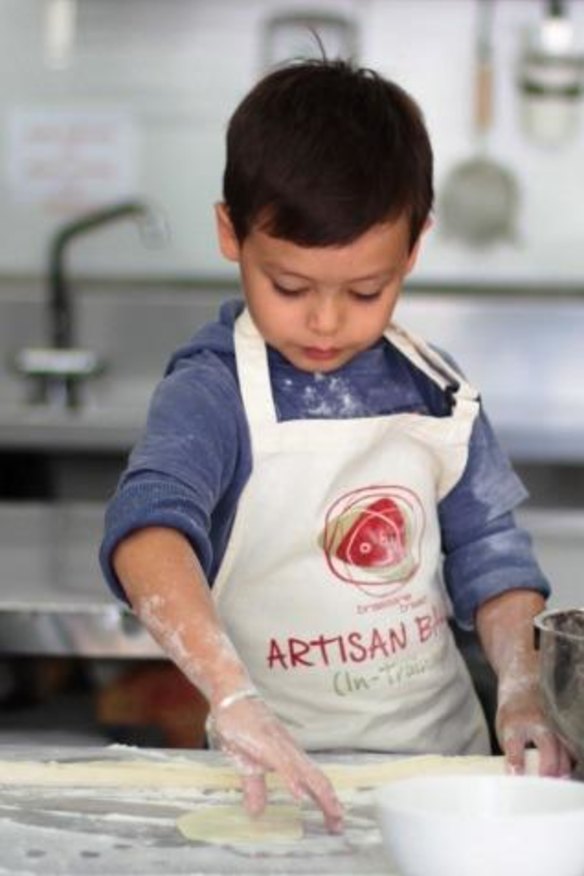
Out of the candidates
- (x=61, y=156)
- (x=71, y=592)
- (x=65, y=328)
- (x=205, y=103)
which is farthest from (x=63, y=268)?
(x=71, y=592)

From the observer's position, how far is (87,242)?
12.8 ft

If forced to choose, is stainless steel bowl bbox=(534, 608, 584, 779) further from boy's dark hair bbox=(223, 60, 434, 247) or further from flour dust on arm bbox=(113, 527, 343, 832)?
boy's dark hair bbox=(223, 60, 434, 247)

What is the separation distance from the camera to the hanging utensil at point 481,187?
378cm

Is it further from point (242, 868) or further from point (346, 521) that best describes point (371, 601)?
point (242, 868)

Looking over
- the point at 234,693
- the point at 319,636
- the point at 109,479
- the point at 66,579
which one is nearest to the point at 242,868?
the point at 234,693

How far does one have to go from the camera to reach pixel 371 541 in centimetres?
177

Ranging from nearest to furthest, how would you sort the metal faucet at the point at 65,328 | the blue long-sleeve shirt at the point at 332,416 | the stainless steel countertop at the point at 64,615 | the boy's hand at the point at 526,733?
1. the boy's hand at the point at 526,733
2. the blue long-sleeve shirt at the point at 332,416
3. the stainless steel countertop at the point at 64,615
4. the metal faucet at the point at 65,328

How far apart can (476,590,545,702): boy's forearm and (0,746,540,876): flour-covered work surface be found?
124 millimetres

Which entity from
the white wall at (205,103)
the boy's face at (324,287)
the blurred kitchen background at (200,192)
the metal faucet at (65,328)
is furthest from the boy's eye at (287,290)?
the white wall at (205,103)

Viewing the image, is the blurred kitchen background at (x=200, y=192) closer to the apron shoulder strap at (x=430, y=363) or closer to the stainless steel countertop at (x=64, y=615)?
the stainless steel countertop at (x=64, y=615)

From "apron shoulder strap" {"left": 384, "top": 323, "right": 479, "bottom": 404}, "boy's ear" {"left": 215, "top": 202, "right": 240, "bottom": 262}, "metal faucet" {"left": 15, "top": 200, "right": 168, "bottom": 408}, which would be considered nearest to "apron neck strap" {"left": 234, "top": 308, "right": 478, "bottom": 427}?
"apron shoulder strap" {"left": 384, "top": 323, "right": 479, "bottom": 404}

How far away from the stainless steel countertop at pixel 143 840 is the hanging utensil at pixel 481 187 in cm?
246

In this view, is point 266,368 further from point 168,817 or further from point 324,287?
point 168,817

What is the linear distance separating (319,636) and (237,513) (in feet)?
0.45
